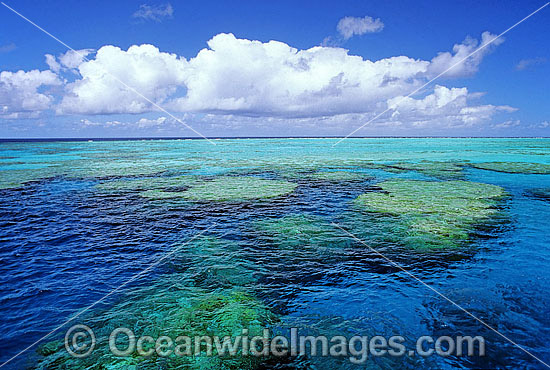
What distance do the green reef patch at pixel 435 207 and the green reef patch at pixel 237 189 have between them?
7.66m

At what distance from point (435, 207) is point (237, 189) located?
53.7 ft

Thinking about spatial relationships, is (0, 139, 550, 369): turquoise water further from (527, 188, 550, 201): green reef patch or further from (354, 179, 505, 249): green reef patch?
(527, 188, 550, 201): green reef patch

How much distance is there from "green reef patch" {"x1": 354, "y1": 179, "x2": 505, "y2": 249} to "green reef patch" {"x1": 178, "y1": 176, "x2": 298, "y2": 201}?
7.66 metres

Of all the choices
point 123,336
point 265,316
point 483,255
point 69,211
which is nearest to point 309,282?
point 265,316

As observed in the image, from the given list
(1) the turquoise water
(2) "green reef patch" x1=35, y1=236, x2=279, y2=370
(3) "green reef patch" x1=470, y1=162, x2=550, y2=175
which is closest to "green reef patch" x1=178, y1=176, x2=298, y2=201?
(1) the turquoise water

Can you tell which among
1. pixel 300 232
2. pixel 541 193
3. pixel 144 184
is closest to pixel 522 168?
pixel 541 193

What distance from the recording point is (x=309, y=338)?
8.54m

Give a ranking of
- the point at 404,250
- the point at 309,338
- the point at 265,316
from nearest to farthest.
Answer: the point at 309,338, the point at 265,316, the point at 404,250

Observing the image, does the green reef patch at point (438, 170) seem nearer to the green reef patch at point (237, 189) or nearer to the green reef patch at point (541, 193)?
the green reef patch at point (541, 193)

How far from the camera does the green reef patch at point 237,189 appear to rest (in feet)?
86.0

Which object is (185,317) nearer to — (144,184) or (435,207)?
(435,207)

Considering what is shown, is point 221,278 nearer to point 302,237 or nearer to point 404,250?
point 302,237

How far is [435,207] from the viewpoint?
21141mm

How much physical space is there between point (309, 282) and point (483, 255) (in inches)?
309
